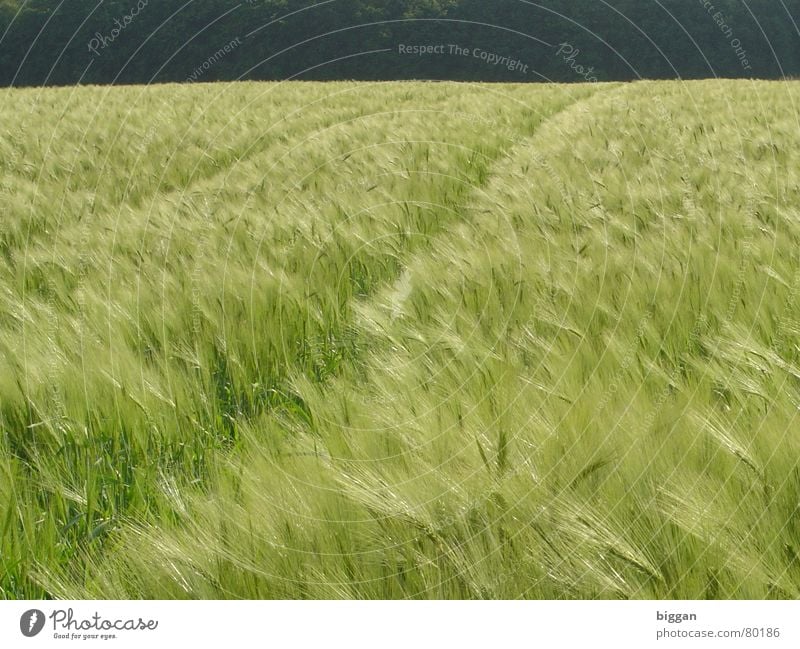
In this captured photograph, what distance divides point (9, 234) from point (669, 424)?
3.00m

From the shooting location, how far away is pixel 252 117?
8.02 meters

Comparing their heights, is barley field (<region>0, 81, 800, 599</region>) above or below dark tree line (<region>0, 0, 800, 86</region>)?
above

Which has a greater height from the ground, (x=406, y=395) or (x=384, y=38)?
(x=406, y=395)

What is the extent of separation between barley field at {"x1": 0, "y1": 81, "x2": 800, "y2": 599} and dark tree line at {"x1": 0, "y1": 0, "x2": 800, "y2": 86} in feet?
89.9

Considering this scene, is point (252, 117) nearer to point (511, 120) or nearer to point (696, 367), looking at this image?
point (511, 120)

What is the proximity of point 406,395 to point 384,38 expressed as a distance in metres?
41.3

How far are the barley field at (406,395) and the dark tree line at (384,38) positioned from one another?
27.4 meters

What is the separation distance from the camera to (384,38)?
40188mm

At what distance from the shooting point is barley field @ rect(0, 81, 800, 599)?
3.88 feet

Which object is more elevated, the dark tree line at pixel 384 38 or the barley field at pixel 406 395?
the barley field at pixel 406 395

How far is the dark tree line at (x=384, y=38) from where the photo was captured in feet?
103

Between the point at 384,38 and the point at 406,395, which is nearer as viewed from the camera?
the point at 406,395

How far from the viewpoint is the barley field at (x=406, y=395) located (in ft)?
3.88

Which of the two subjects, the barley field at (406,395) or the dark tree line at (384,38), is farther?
the dark tree line at (384,38)
